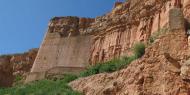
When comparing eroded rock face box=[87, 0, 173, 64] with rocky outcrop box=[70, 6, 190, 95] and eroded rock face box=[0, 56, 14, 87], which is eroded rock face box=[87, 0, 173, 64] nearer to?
rocky outcrop box=[70, 6, 190, 95]

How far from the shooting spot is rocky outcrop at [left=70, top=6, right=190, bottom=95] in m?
12.9

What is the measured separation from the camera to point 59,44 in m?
27.6

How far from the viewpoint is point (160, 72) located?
534 inches

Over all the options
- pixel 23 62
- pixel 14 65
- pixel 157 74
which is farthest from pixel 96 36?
pixel 157 74

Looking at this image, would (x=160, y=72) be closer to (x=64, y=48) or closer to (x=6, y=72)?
(x=64, y=48)

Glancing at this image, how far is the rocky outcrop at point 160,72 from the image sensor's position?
12898 millimetres

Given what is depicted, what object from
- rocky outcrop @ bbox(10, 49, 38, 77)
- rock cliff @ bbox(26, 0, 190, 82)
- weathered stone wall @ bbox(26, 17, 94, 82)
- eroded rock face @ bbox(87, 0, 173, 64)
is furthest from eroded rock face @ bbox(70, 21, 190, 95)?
rocky outcrop @ bbox(10, 49, 38, 77)

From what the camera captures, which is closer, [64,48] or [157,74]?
[157,74]

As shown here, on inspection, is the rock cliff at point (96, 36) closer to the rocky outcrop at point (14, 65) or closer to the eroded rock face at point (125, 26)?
the eroded rock face at point (125, 26)

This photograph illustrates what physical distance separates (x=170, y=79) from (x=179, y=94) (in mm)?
683

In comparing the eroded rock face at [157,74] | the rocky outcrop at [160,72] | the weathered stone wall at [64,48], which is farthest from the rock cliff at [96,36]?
the eroded rock face at [157,74]

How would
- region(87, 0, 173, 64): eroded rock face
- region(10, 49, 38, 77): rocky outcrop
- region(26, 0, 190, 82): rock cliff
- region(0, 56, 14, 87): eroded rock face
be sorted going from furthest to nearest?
region(10, 49, 38, 77): rocky outcrop, region(0, 56, 14, 87): eroded rock face, region(26, 0, 190, 82): rock cliff, region(87, 0, 173, 64): eroded rock face

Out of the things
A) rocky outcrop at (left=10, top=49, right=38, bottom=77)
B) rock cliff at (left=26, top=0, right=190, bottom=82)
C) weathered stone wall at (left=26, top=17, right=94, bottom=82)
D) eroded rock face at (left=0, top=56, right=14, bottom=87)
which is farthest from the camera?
rocky outcrop at (left=10, top=49, right=38, bottom=77)

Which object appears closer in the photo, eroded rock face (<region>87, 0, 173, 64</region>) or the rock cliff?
eroded rock face (<region>87, 0, 173, 64</region>)
